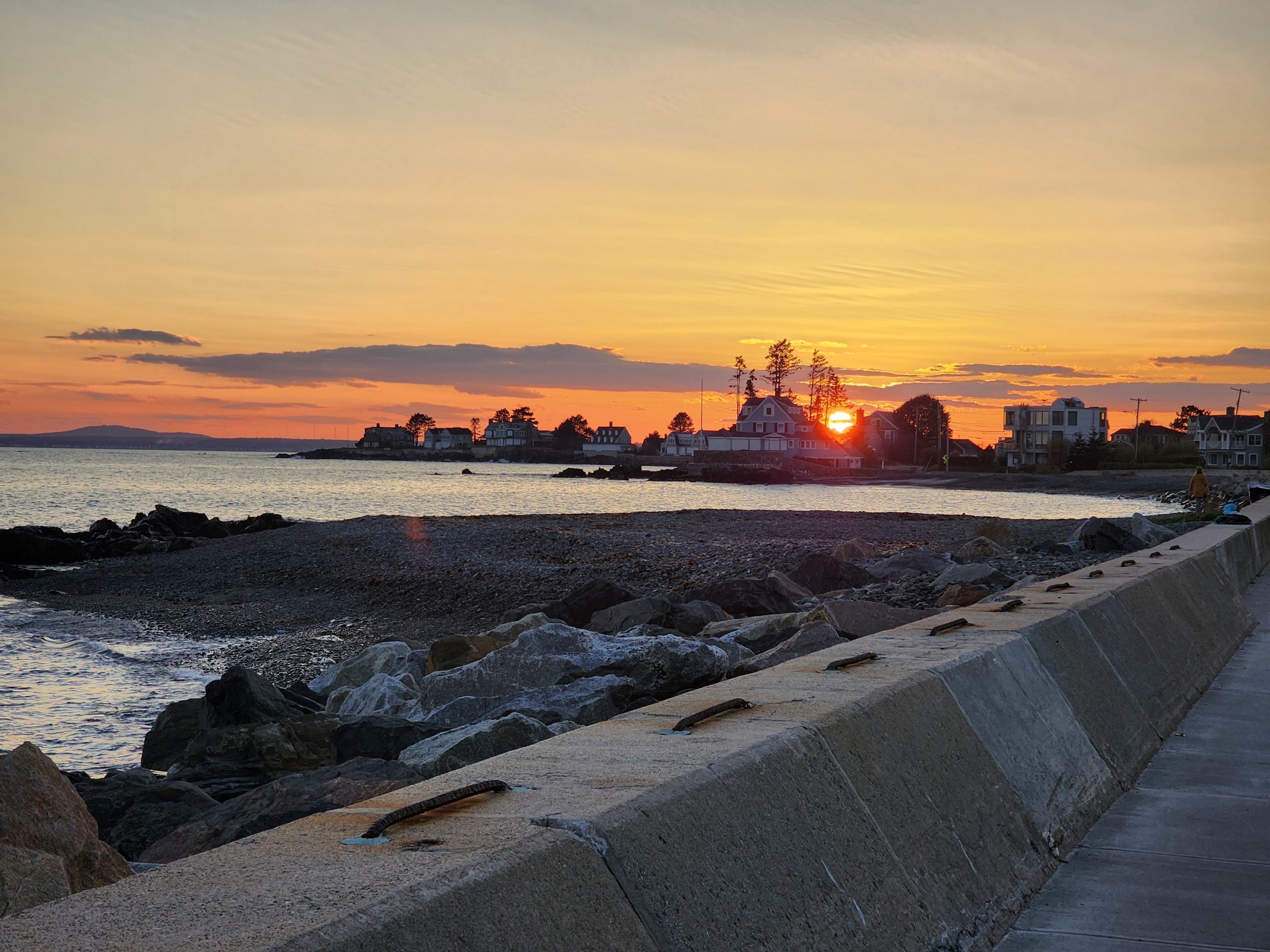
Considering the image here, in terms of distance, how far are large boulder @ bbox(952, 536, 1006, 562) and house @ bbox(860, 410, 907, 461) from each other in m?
135

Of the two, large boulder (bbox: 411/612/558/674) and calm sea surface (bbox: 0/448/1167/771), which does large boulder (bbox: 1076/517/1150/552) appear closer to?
large boulder (bbox: 411/612/558/674)

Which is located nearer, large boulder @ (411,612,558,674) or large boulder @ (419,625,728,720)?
large boulder @ (419,625,728,720)

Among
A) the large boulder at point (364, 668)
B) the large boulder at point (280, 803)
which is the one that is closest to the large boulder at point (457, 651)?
the large boulder at point (364, 668)

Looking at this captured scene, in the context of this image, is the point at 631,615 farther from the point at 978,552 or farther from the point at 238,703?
the point at 978,552

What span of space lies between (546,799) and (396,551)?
89.8 feet

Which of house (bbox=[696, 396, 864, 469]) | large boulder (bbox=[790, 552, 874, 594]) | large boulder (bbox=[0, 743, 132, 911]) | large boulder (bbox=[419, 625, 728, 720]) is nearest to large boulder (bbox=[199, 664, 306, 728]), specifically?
large boulder (bbox=[419, 625, 728, 720])

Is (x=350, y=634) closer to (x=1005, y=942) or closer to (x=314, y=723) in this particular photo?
(x=314, y=723)

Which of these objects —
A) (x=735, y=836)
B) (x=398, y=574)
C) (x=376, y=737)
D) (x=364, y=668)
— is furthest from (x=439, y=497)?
(x=735, y=836)

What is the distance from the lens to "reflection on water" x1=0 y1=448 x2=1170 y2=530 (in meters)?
60.1

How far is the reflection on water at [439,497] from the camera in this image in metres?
60.1

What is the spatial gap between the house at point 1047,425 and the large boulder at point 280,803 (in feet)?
458

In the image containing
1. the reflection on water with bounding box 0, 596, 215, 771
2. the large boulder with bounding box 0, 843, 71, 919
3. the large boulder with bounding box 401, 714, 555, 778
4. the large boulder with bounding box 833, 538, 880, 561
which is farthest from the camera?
the large boulder with bounding box 833, 538, 880, 561

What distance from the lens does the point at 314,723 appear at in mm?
8609

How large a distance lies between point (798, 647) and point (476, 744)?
13.4 feet
